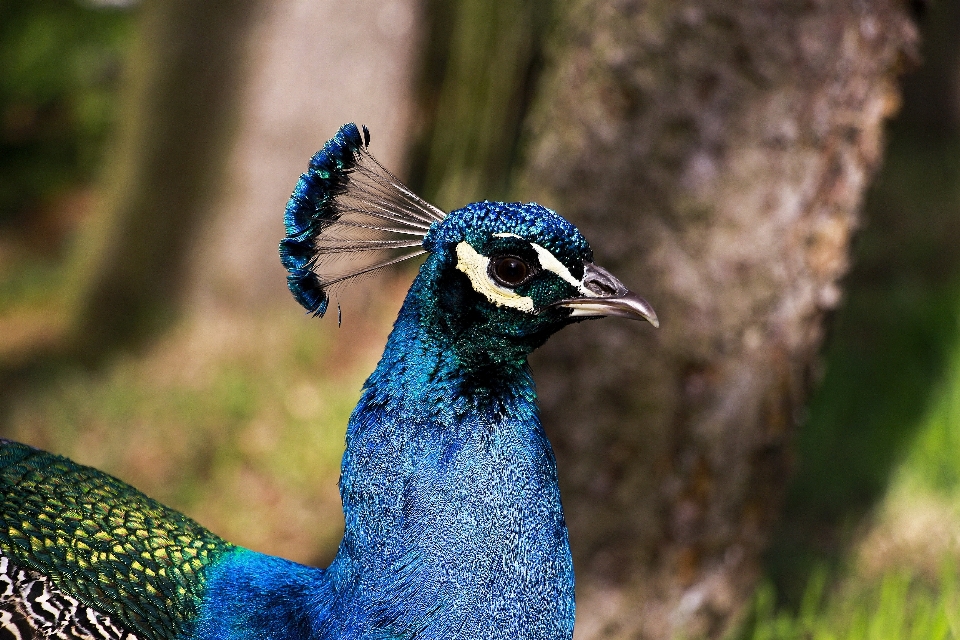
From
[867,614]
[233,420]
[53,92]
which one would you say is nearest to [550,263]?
[867,614]

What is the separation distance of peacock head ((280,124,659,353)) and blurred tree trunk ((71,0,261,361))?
357cm

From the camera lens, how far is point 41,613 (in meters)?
1.42

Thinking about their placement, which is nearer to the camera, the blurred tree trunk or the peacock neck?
the peacock neck

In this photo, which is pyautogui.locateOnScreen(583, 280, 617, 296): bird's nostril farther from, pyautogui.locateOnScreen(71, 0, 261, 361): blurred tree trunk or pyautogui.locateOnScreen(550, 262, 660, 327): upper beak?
pyautogui.locateOnScreen(71, 0, 261, 361): blurred tree trunk

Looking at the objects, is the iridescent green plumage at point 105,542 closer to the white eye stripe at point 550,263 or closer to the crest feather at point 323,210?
the crest feather at point 323,210

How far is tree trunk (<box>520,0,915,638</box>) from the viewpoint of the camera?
2293 mm

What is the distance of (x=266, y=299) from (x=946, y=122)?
5.52 metres

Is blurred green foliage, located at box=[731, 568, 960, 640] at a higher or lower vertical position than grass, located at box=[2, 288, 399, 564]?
lower

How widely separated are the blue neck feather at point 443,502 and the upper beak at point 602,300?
0.09 meters

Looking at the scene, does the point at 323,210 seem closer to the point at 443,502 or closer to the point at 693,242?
the point at 443,502

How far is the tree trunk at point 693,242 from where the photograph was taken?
2.29 metres

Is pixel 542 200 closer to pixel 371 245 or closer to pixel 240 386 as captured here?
pixel 371 245

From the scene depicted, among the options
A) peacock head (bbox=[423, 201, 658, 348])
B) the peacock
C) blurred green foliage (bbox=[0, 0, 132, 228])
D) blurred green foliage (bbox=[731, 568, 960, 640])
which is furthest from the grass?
blurred green foliage (bbox=[0, 0, 132, 228])

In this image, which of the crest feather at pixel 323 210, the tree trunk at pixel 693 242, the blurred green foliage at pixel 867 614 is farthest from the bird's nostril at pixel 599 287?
the blurred green foliage at pixel 867 614
